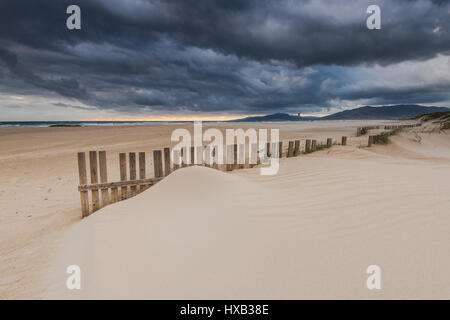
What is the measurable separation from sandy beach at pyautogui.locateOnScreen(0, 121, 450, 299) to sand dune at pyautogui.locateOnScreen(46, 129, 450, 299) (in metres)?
0.01

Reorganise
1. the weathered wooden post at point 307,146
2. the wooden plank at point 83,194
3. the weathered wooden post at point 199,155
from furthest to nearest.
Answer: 1. the weathered wooden post at point 307,146
2. the weathered wooden post at point 199,155
3. the wooden plank at point 83,194

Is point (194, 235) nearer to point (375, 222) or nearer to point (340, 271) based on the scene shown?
point (340, 271)

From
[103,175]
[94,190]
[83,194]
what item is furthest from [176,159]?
[83,194]

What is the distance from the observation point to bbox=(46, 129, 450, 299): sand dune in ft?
6.33

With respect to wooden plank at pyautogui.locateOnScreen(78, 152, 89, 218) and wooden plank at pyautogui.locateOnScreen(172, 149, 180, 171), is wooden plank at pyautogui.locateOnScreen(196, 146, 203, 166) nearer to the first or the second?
wooden plank at pyautogui.locateOnScreen(172, 149, 180, 171)

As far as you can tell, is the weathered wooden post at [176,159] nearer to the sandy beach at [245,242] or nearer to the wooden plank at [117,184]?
the wooden plank at [117,184]

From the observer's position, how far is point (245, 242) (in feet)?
8.22

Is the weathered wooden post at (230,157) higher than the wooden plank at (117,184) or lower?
higher

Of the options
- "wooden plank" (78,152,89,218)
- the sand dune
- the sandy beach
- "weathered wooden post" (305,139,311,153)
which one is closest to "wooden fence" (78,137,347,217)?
"wooden plank" (78,152,89,218)

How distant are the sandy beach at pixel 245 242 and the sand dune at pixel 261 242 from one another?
1cm

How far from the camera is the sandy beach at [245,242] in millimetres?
1946

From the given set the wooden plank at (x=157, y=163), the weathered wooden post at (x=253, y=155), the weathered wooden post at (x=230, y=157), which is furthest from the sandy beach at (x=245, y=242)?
the weathered wooden post at (x=253, y=155)

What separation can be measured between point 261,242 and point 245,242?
17cm

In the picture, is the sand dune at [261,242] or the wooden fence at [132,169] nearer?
the sand dune at [261,242]
